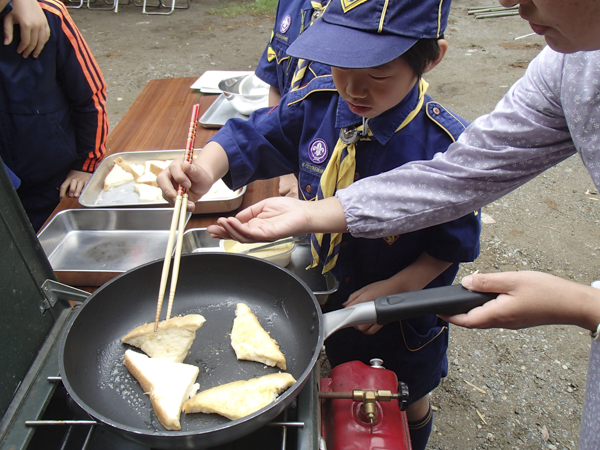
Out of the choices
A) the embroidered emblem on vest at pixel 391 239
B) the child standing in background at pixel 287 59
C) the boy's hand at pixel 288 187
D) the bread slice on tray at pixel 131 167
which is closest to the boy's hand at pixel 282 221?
the embroidered emblem on vest at pixel 391 239

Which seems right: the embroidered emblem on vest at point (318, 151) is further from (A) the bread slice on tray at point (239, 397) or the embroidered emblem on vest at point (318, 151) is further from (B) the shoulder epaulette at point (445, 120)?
(A) the bread slice on tray at point (239, 397)

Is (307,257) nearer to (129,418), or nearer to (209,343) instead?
(209,343)

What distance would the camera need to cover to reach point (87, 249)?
5.12 feet

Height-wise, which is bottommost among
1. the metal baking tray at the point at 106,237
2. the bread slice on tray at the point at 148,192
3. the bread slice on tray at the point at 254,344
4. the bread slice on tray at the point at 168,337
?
the metal baking tray at the point at 106,237

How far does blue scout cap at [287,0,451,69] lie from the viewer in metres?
0.97

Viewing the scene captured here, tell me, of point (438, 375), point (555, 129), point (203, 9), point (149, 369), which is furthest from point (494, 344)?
point (203, 9)

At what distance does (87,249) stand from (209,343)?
0.78 meters

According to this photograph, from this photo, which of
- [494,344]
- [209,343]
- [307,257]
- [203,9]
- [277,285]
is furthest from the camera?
[203,9]

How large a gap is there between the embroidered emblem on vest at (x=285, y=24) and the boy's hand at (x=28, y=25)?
1.03 metres

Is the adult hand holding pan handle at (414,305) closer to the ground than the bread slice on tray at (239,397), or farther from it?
farther from it

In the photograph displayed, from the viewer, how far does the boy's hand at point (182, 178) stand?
4.00 ft

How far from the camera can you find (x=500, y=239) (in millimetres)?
3176

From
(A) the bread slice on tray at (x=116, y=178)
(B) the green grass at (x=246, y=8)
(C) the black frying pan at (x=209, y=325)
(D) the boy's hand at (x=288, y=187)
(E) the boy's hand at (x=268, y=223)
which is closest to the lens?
(C) the black frying pan at (x=209, y=325)

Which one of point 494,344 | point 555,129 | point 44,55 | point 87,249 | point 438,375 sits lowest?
point 494,344
